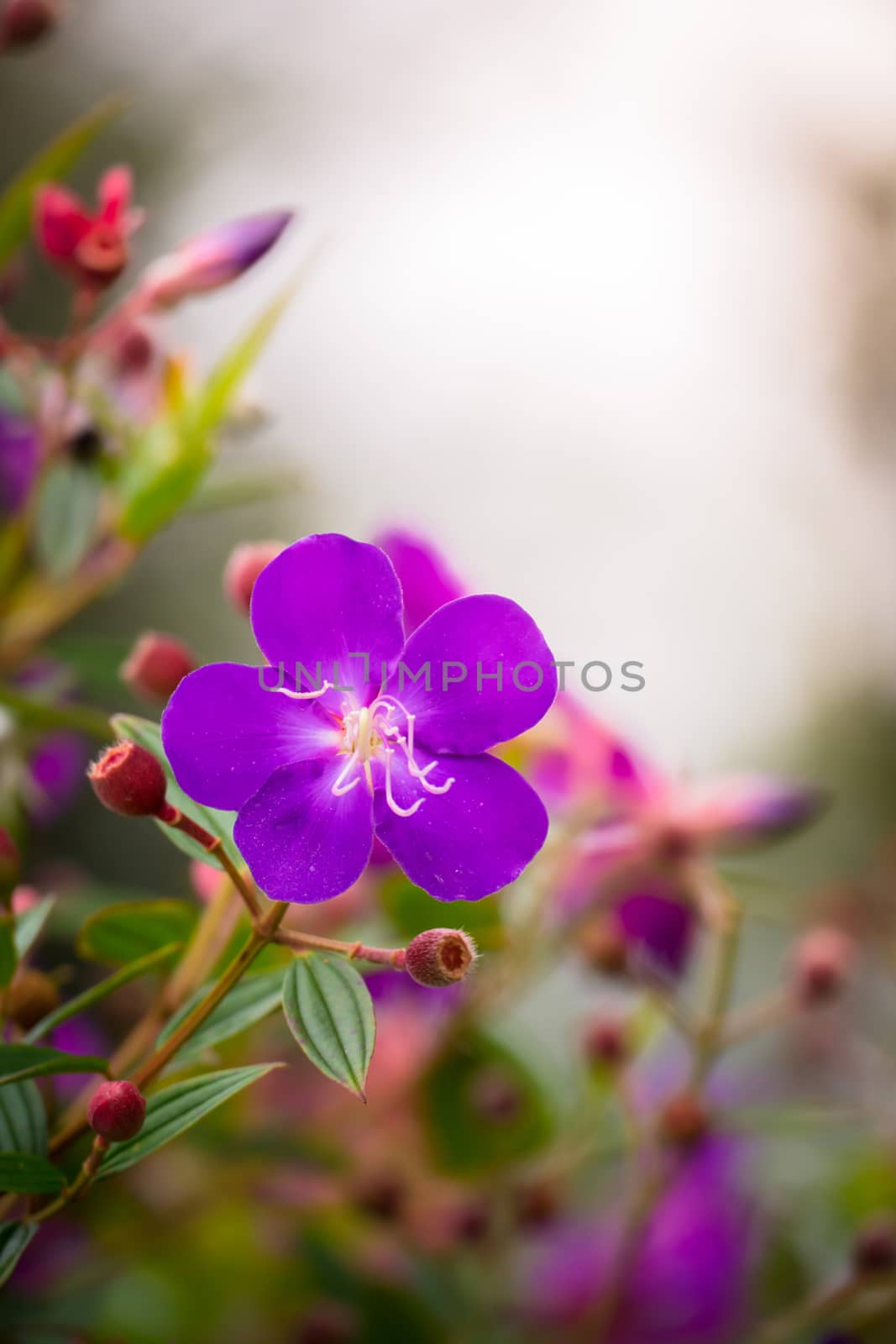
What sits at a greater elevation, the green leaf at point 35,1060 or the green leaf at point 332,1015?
the green leaf at point 332,1015

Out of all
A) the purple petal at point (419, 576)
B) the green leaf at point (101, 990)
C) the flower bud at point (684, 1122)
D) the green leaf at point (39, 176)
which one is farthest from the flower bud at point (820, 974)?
the green leaf at point (39, 176)

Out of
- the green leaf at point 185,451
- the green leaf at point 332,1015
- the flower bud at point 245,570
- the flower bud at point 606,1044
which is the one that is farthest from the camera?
the flower bud at point 606,1044

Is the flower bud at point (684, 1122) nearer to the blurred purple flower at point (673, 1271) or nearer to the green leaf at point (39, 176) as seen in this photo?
the blurred purple flower at point (673, 1271)

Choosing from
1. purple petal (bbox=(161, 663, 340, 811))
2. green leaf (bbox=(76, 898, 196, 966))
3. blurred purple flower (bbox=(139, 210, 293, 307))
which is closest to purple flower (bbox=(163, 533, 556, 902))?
purple petal (bbox=(161, 663, 340, 811))

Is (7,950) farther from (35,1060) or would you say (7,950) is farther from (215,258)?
(215,258)

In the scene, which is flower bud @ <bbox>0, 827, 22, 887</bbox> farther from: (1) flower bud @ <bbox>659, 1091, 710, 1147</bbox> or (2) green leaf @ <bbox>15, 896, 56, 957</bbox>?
(1) flower bud @ <bbox>659, 1091, 710, 1147</bbox>

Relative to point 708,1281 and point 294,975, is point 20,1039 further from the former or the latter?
point 708,1281
